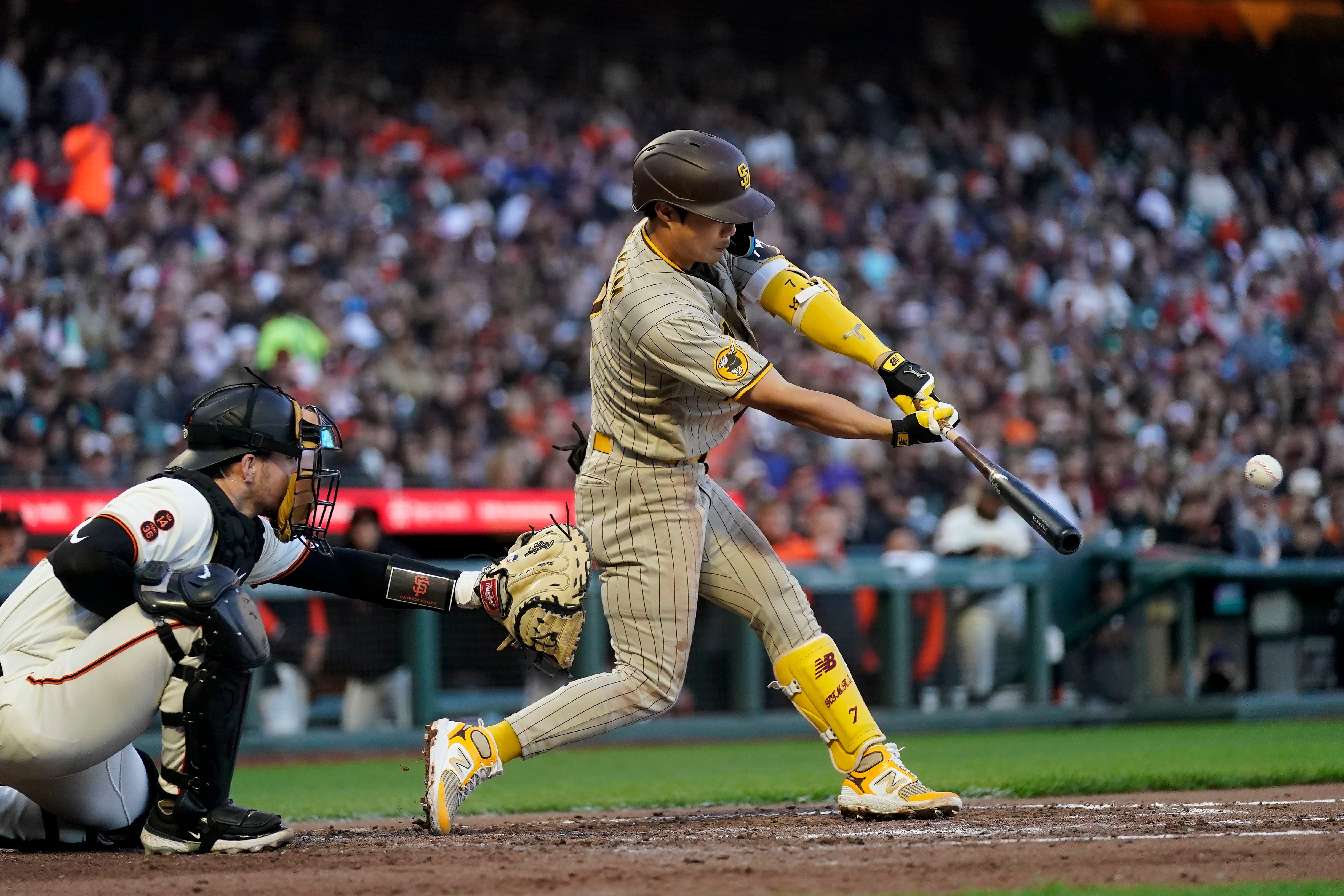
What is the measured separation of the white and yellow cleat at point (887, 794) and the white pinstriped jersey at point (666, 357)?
91 cm

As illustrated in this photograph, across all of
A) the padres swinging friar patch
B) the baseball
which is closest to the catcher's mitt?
the padres swinging friar patch

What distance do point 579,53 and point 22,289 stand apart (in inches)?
271

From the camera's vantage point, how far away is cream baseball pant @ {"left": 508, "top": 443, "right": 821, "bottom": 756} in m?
3.79

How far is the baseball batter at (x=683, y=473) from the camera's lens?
363cm

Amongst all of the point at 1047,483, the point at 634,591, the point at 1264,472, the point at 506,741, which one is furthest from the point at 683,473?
the point at 1047,483

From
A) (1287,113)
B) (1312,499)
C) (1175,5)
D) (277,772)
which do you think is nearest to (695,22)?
(1175,5)

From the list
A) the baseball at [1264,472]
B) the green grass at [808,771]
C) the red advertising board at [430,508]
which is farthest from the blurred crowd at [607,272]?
the baseball at [1264,472]

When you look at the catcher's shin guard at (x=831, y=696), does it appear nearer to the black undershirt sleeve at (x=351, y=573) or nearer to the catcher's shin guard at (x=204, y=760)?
the black undershirt sleeve at (x=351, y=573)

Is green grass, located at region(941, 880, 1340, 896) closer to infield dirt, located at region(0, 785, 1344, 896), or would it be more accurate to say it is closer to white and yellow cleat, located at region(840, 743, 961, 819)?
infield dirt, located at region(0, 785, 1344, 896)

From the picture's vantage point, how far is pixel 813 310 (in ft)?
13.1

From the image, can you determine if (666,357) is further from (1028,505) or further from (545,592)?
(1028,505)

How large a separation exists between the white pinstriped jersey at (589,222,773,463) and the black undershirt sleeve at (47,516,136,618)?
1193 mm

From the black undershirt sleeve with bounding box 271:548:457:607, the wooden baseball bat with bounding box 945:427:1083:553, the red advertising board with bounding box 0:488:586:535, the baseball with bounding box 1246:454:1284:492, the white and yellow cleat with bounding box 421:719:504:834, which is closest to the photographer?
the wooden baseball bat with bounding box 945:427:1083:553

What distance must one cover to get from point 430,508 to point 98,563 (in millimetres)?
5060
